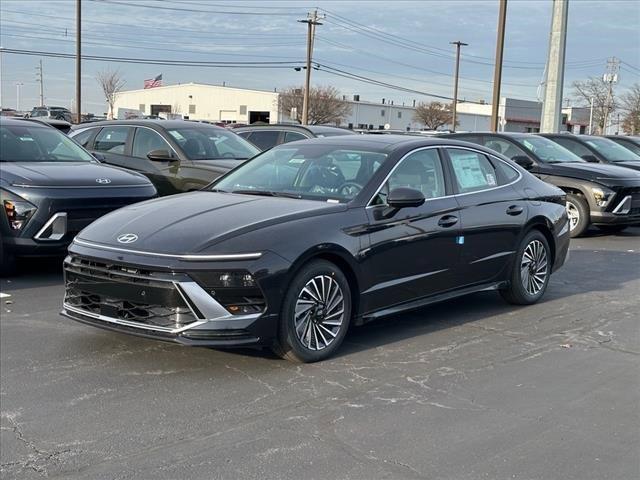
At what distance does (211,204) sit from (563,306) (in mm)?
3679

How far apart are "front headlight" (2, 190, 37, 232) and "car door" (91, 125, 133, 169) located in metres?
3.36

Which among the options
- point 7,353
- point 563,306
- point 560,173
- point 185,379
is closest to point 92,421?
point 185,379

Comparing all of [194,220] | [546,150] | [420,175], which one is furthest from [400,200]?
[546,150]

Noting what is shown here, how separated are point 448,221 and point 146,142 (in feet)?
19.7

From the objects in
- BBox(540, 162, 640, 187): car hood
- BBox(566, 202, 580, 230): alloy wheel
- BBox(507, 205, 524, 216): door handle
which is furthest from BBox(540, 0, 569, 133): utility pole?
BBox(507, 205, 524, 216): door handle

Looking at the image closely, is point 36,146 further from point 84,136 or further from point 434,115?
point 434,115

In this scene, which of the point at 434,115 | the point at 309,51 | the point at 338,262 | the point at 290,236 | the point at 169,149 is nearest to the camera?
the point at 290,236

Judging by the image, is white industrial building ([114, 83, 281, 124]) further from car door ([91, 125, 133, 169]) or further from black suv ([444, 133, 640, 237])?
car door ([91, 125, 133, 169])

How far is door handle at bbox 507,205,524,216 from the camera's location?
676 centimetres

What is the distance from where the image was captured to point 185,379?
479cm

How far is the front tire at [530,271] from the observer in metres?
6.87

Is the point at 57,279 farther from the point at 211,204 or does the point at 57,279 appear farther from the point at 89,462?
the point at 89,462

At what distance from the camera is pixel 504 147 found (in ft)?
41.9

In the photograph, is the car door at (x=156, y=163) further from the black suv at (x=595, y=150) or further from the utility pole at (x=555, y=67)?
the utility pole at (x=555, y=67)
